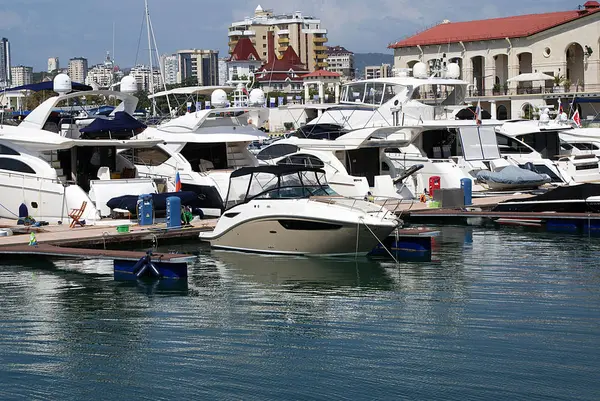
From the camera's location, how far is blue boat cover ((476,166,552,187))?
101 feet

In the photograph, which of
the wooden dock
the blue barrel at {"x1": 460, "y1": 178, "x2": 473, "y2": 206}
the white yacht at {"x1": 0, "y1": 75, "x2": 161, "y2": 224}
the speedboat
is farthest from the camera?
the blue barrel at {"x1": 460, "y1": 178, "x2": 473, "y2": 206}

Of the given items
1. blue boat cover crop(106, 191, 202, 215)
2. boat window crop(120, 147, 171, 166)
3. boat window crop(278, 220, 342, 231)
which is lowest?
boat window crop(278, 220, 342, 231)

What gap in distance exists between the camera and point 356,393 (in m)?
12.8

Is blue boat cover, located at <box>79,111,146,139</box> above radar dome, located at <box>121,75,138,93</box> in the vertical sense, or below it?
below

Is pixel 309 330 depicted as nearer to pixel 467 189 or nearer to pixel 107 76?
pixel 467 189

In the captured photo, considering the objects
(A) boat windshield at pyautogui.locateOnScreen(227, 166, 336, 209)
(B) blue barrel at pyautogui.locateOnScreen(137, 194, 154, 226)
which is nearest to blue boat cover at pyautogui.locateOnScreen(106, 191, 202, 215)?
(B) blue barrel at pyautogui.locateOnScreen(137, 194, 154, 226)

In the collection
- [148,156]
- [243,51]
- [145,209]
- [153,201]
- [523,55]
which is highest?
[243,51]

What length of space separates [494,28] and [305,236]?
5395 centimetres

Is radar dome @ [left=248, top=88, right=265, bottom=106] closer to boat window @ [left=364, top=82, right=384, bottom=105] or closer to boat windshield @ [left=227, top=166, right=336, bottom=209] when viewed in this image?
boat window @ [left=364, top=82, right=384, bottom=105]

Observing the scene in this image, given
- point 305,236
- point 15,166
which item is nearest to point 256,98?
point 15,166

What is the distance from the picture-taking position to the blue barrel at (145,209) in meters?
25.2

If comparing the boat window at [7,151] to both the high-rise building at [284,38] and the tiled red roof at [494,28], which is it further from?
the high-rise building at [284,38]

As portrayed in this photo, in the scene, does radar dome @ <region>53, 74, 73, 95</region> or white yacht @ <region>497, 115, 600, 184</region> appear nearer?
radar dome @ <region>53, 74, 73, 95</region>

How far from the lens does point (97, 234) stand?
931 inches
